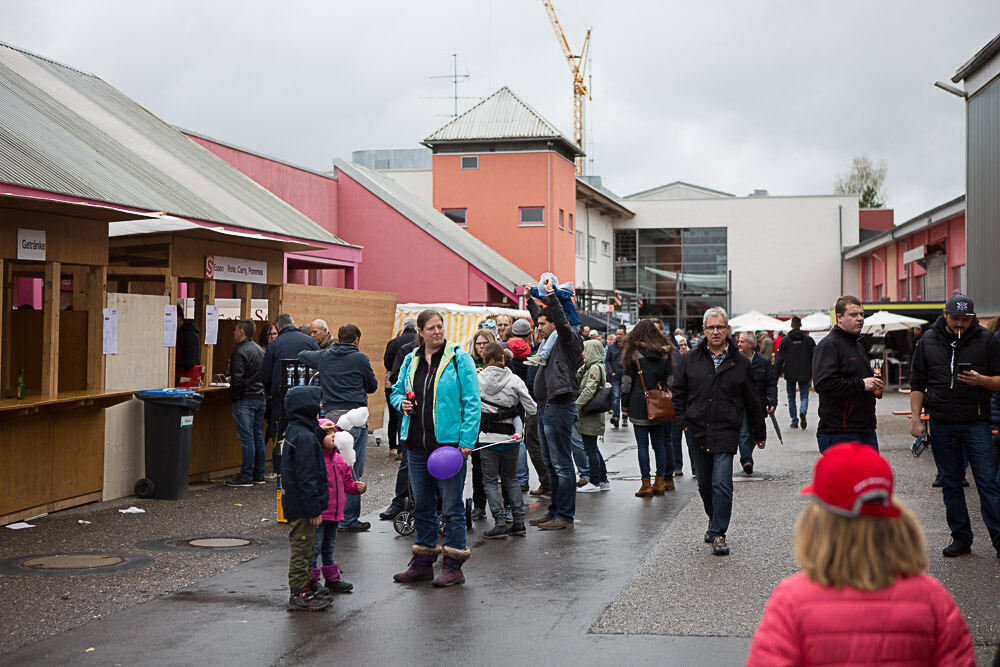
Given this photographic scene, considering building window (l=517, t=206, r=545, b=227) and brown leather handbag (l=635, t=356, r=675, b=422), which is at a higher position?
building window (l=517, t=206, r=545, b=227)

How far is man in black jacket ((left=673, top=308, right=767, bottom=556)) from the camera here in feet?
28.0

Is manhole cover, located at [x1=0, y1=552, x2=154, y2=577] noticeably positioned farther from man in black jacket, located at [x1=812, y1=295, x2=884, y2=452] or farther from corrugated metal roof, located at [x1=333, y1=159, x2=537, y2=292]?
corrugated metal roof, located at [x1=333, y1=159, x2=537, y2=292]

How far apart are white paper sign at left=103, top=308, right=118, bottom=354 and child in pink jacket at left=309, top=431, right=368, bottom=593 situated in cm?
525

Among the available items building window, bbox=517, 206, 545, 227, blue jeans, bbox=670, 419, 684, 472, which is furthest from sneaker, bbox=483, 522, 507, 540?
building window, bbox=517, 206, 545, 227

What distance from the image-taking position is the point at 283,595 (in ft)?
Answer: 24.0

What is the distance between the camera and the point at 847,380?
820 centimetres

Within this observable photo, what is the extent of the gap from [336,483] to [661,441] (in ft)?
17.9

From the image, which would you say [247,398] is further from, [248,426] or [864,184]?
[864,184]

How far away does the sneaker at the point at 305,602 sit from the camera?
269 inches

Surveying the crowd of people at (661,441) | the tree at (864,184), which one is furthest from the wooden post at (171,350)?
the tree at (864,184)

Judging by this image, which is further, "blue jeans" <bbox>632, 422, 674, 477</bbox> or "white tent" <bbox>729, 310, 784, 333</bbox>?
"white tent" <bbox>729, 310, 784, 333</bbox>

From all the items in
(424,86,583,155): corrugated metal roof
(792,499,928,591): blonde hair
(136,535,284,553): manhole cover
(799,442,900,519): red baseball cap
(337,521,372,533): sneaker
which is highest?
(424,86,583,155): corrugated metal roof

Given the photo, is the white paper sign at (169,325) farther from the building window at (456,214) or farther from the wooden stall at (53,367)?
the building window at (456,214)

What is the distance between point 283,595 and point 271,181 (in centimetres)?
2390
